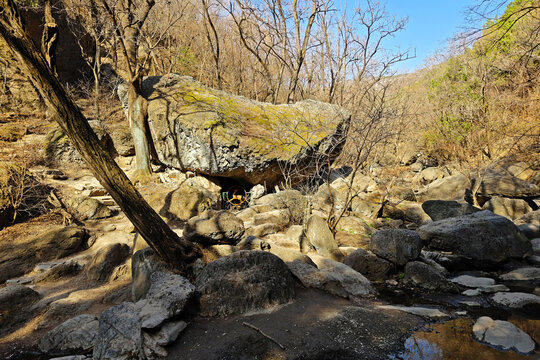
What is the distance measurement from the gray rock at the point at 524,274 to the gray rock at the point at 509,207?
3949 millimetres

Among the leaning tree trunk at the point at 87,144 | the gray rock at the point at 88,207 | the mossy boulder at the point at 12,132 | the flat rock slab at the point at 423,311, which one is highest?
the mossy boulder at the point at 12,132

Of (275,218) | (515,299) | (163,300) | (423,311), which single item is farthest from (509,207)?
(163,300)

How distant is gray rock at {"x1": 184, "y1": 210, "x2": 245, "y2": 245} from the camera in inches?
232

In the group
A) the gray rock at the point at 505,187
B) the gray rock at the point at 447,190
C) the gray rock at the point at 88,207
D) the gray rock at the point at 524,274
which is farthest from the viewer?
the gray rock at the point at 447,190

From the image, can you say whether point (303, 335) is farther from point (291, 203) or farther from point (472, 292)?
point (291, 203)

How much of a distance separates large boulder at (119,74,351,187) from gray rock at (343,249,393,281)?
407 centimetres

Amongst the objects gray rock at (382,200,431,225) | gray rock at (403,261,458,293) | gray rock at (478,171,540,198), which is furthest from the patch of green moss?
gray rock at (478,171,540,198)

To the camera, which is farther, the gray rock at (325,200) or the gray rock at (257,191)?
the gray rock at (257,191)

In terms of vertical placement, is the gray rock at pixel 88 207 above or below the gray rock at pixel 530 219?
above

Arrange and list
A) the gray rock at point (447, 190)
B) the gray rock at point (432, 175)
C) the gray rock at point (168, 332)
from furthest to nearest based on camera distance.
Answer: the gray rock at point (432, 175) → the gray rock at point (447, 190) → the gray rock at point (168, 332)

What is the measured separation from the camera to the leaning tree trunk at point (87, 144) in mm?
3219

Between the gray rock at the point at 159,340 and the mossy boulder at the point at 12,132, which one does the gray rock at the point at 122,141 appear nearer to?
the mossy boulder at the point at 12,132

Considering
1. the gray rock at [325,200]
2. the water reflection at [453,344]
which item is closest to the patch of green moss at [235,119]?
the gray rock at [325,200]

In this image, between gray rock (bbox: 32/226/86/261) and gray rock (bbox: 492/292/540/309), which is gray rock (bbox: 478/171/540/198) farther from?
gray rock (bbox: 32/226/86/261)
